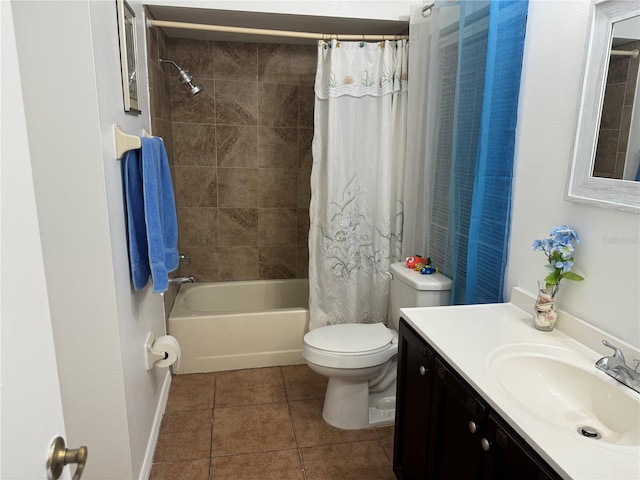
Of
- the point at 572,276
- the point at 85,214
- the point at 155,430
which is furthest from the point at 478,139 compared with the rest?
the point at 155,430

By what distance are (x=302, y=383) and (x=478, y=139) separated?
1.75 meters

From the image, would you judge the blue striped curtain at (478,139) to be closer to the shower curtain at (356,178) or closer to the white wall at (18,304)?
the shower curtain at (356,178)

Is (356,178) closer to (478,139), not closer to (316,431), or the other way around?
(478,139)

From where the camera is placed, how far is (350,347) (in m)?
2.28

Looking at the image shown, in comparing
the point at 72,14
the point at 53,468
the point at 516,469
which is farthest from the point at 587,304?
the point at 72,14

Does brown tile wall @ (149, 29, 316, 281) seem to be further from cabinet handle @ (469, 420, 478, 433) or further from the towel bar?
cabinet handle @ (469, 420, 478, 433)

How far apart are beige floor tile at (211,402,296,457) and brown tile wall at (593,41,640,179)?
1.80 metres

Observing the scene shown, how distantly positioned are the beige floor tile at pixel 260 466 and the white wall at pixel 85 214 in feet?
1.21

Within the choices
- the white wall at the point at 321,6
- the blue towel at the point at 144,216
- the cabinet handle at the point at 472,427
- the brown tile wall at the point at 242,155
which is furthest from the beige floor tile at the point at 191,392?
the white wall at the point at 321,6

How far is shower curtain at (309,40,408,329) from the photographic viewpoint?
256 centimetres

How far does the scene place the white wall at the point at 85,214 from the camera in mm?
1439

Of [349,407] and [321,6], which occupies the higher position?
[321,6]

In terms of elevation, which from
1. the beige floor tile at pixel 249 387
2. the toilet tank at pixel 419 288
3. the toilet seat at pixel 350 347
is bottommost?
the beige floor tile at pixel 249 387

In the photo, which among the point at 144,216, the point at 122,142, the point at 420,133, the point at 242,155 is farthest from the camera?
the point at 242,155
